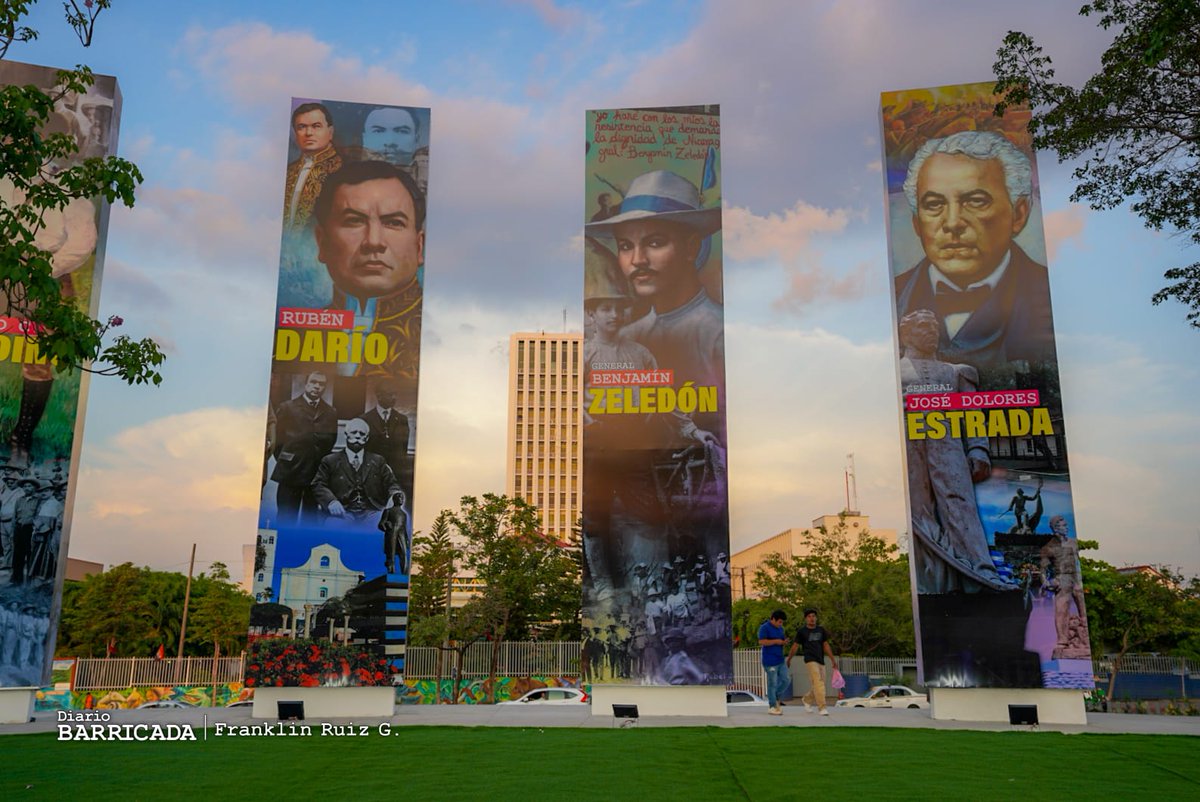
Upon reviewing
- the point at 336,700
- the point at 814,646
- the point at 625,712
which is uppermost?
the point at 814,646

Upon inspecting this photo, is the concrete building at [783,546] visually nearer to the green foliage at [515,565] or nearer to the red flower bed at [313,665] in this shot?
the green foliage at [515,565]

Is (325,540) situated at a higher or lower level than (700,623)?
higher

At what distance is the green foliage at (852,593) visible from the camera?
105 feet

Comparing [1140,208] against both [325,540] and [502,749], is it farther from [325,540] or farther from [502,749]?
[325,540]

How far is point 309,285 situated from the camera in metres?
14.9

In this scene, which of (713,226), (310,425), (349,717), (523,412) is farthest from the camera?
(523,412)

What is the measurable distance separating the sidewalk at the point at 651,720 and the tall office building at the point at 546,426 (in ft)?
254

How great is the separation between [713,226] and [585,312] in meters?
2.66

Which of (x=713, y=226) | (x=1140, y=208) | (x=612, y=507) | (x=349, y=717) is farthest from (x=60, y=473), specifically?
(x=1140, y=208)

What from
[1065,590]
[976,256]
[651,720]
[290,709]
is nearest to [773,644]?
[651,720]

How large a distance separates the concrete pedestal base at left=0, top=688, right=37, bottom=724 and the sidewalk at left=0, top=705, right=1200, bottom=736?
204 millimetres

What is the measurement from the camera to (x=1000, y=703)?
42.8 feet

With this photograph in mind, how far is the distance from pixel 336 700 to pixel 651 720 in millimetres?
4648

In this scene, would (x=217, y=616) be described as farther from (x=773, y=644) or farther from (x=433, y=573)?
(x=773, y=644)
